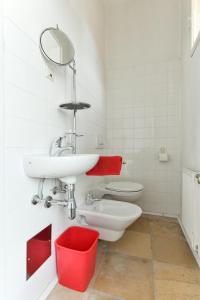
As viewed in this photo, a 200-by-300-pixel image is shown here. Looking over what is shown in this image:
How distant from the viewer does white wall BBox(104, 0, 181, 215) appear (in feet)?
7.20

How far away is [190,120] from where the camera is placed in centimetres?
167

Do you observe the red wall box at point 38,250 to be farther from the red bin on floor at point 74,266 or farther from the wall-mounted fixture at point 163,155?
the wall-mounted fixture at point 163,155

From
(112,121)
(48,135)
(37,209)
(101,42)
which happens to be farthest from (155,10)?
(37,209)

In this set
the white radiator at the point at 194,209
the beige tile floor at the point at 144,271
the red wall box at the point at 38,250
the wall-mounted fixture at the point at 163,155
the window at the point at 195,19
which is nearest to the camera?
the red wall box at the point at 38,250

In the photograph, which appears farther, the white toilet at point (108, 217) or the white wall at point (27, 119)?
the white toilet at point (108, 217)

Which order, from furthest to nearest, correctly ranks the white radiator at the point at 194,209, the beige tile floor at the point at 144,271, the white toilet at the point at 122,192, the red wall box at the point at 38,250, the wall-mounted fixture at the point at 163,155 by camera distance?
the wall-mounted fixture at the point at 163,155 → the white toilet at the point at 122,192 → the white radiator at the point at 194,209 → the beige tile floor at the point at 144,271 → the red wall box at the point at 38,250

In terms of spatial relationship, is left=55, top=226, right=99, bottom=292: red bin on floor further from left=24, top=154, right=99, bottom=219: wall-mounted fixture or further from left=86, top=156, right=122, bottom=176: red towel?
left=86, top=156, right=122, bottom=176: red towel

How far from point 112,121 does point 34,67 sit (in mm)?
1634

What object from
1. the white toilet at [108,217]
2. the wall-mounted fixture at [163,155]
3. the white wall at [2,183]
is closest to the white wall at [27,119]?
the white wall at [2,183]

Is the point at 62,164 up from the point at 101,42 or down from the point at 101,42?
down

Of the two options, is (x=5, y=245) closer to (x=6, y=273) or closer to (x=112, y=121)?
(x=6, y=273)

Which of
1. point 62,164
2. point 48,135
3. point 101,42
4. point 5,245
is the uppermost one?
point 101,42

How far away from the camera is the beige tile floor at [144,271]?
102cm

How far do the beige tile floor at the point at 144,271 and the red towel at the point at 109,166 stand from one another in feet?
2.30
